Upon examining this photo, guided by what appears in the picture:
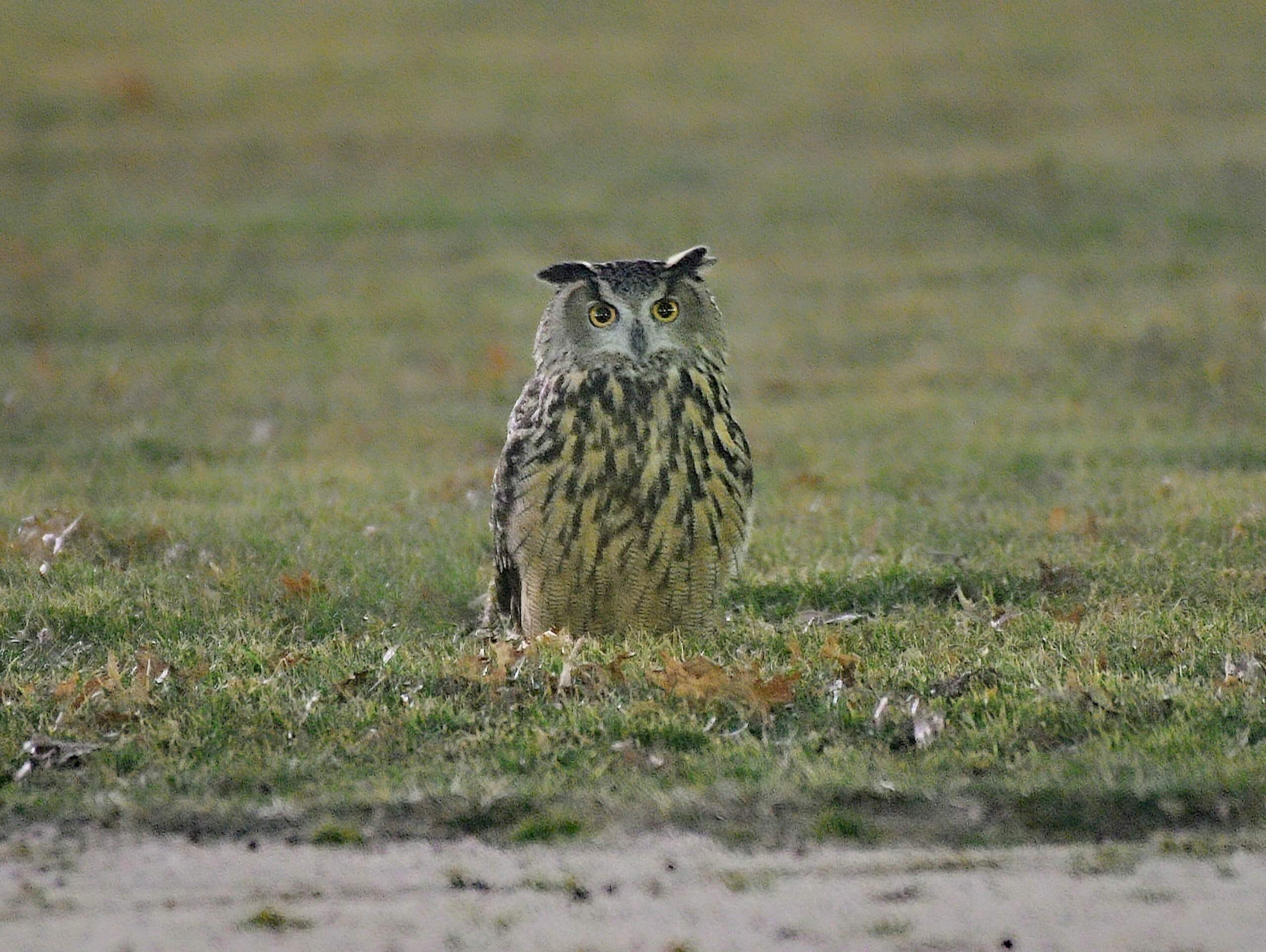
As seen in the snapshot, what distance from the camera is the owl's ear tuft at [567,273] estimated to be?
7.29 meters

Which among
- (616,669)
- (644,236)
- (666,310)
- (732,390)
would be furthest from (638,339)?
(644,236)

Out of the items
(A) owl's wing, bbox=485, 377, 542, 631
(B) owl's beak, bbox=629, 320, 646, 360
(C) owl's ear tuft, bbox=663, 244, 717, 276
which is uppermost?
(C) owl's ear tuft, bbox=663, 244, 717, 276

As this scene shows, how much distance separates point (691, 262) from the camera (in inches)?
290

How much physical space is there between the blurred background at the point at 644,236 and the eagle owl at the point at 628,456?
1.93 metres

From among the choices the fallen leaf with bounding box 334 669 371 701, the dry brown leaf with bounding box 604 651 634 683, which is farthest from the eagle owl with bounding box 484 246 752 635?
the fallen leaf with bounding box 334 669 371 701

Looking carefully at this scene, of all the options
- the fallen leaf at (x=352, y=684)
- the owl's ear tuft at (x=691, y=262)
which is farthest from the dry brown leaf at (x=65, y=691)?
the owl's ear tuft at (x=691, y=262)

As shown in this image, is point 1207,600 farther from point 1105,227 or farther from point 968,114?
point 968,114

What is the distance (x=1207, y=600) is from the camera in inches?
316

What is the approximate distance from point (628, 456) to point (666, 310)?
624 millimetres

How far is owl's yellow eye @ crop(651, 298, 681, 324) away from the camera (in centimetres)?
729

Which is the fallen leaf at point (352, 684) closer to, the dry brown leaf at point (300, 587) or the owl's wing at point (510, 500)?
the owl's wing at point (510, 500)

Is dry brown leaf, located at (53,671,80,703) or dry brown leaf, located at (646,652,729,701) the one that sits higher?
dry brown leaf, located at (646,652,729,701)

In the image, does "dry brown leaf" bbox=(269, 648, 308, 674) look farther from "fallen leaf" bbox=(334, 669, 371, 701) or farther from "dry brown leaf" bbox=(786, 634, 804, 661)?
"dry brown leaf" bbox=(786, 634, 804, 661)

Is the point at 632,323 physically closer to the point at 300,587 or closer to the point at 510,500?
the point at 510,500
